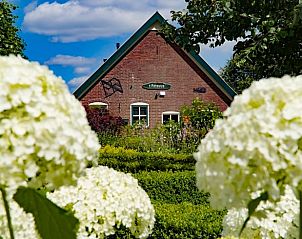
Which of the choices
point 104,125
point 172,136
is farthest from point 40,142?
point 104,125

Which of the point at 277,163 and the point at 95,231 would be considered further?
the point at 95,231

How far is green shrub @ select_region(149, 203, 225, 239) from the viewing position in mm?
6441

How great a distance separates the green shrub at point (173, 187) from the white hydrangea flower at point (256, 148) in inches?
362

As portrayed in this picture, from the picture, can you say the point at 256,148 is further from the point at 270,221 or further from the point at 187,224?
the point at 187,224

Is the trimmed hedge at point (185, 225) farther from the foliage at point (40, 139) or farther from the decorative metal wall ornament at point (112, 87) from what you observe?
the decorative metal wall ornament at point (112, 87)

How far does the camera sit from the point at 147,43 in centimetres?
2745

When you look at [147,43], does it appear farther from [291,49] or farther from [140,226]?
[140,226]

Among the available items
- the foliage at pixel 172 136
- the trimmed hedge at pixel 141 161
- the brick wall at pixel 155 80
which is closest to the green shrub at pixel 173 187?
the trimmed hedge at pixel 141 161

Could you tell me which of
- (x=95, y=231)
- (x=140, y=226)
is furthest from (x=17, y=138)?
(x=140, y=226)

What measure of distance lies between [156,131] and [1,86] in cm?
1971

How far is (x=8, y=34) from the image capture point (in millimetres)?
31453

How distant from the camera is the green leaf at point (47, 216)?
1658mm

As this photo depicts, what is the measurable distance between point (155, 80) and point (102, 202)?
79.0 ft

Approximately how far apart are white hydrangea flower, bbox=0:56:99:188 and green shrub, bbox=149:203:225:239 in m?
4.90
